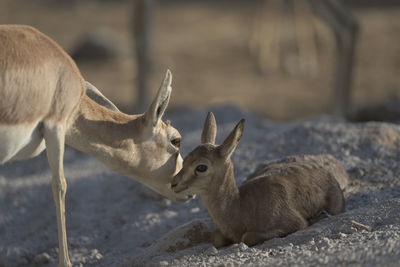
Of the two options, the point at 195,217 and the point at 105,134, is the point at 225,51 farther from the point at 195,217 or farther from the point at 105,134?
the point at 105,134

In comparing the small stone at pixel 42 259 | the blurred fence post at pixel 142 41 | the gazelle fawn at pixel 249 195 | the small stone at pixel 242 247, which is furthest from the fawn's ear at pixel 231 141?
the blurred fence post at pixel 142 41

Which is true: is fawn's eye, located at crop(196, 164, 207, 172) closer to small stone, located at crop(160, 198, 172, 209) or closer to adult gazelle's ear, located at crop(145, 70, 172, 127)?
adult gazelle's ear, located at crop(145, 70, 172, 127)

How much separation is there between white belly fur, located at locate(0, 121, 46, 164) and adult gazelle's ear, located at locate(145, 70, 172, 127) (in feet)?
2.82

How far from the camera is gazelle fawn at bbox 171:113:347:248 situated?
5.00 meters

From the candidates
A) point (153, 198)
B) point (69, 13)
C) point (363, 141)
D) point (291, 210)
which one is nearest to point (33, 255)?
point (153, 198)

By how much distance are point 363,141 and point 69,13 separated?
62.7 ft

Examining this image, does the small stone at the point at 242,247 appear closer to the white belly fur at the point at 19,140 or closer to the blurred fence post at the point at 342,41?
the white belly fur at the point at 19,140

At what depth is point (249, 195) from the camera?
519cm

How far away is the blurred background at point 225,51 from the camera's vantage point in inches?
563

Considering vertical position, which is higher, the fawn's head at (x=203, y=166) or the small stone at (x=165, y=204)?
the fawn's head at (x=203, y=166)

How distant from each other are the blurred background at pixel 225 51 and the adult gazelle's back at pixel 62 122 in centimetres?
534

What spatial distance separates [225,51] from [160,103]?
14.4 metres

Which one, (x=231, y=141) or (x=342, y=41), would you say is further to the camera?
(x=342, y=41)

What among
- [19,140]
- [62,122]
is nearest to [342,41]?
[62,122]
